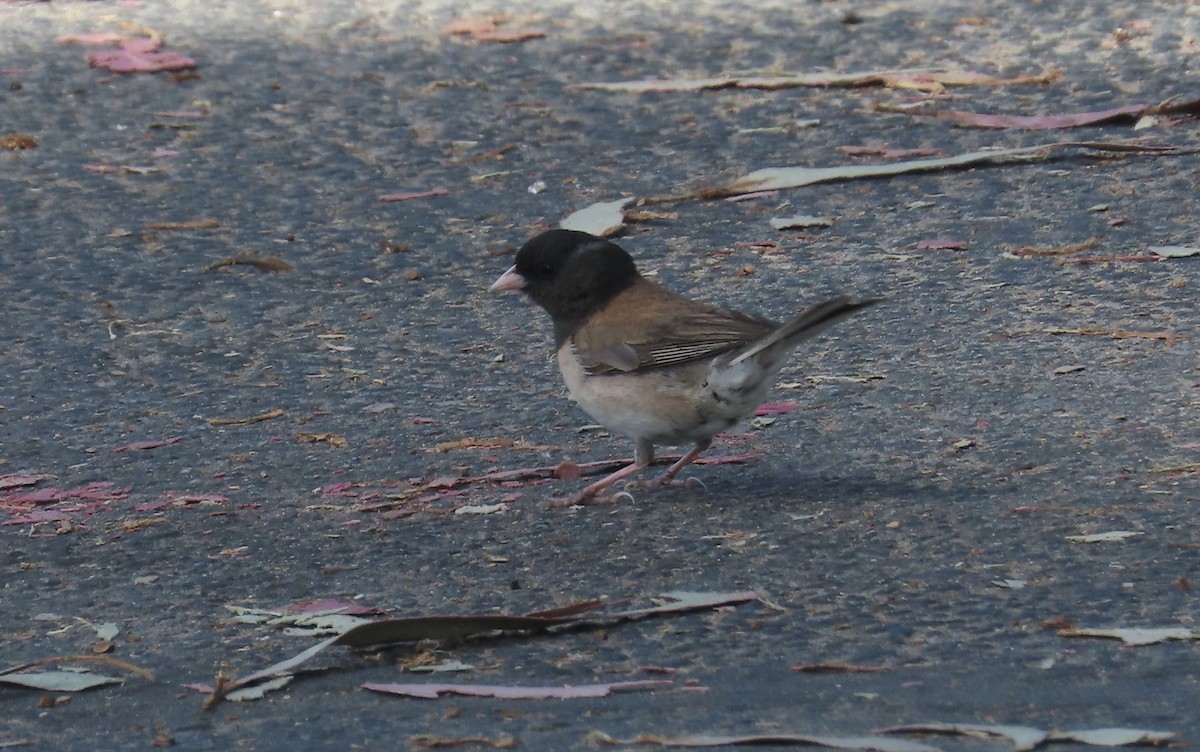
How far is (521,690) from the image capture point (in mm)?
3242

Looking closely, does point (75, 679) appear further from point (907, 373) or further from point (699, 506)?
point (907, 373)

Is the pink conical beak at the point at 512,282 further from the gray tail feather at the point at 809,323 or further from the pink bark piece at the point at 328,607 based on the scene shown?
the pink bark piece at the point at 328,607

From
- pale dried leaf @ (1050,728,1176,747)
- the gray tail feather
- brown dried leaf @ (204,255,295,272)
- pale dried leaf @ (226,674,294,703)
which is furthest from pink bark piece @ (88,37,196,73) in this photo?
pale dried leaf @ (1050,728,1176,747)

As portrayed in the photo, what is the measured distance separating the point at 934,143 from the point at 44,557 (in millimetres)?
4142

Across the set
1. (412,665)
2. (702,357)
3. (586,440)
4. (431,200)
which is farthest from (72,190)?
(412,665)

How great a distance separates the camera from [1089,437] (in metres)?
4.55

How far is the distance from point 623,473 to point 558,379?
36.2 inches

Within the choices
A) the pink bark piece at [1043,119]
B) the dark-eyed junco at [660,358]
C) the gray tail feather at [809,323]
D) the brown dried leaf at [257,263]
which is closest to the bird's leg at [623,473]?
the dark-eyed junco at [660,358]

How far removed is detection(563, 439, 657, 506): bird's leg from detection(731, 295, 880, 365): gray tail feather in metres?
0.43

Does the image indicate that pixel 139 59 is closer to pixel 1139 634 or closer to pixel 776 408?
pixel 776 408

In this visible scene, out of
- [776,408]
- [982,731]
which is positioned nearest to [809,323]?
[776,408]

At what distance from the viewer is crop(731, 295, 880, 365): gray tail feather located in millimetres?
4035

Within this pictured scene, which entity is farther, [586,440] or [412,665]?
[586,440]

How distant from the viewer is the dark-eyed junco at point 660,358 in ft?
14.5
